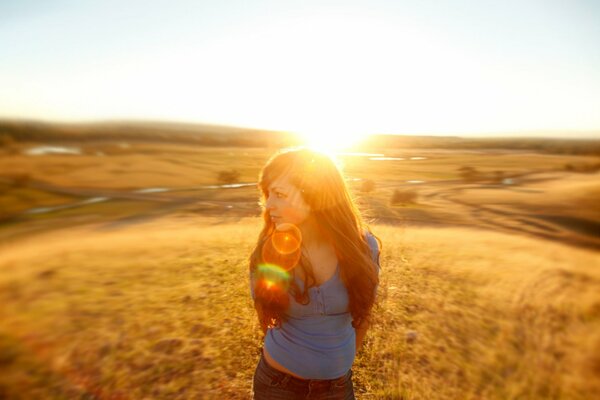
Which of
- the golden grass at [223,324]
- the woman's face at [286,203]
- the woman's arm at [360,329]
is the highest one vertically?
the woman's face at [286,203]

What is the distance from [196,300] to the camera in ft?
16.5

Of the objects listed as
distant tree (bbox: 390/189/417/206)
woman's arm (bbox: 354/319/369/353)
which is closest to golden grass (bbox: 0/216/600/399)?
woman's arm (bbox: 354/319/369/353)

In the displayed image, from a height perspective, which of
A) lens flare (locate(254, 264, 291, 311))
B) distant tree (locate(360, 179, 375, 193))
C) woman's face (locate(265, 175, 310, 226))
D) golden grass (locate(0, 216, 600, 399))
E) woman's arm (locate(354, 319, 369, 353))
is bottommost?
golden grass (locate(0, 216, 600, 399))

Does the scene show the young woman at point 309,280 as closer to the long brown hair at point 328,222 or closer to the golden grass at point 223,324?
the long brown hair at point 328,222

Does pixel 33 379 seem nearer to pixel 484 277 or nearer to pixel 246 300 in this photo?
pixel 246 300

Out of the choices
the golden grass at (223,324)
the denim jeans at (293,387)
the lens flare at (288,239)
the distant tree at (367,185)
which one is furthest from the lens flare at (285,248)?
the distant tree at (367,185)

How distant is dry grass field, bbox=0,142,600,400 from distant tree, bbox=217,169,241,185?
319 cm

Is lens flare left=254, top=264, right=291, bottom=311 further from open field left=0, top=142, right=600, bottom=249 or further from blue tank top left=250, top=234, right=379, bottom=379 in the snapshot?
open field left=0, top=142, right=600, bottom=249

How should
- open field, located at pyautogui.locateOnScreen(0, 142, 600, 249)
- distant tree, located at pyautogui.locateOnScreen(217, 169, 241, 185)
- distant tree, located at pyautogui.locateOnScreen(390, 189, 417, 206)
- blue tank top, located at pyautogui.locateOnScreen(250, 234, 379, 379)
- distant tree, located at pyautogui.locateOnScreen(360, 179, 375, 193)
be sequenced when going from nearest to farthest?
blue tank top, located at pyautogui.locateOnScreen(250, 234, 379, 379)
open field, located at pyautogui.locateOnScreen(0, 142, 600, 249)
distant tree, located at pyautogui.locateOnScreen(217, 169, 241, 185)
distant tree, located at pyautogui.locateOnScreen(390, 189, 417, 206)
distant tree, located at pyautogui.locateOnScreen(360, 179, 375, 193)

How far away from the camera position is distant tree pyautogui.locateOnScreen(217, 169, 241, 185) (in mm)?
13805

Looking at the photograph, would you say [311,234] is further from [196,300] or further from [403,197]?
[403,197]

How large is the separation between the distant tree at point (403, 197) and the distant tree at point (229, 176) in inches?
266

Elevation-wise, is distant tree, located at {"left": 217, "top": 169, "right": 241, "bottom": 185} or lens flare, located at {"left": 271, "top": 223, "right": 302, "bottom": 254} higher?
lens flare, located at {"left": 271, "top": 223, "right": 302, "bottom": 254}

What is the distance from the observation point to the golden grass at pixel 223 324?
3.46m
